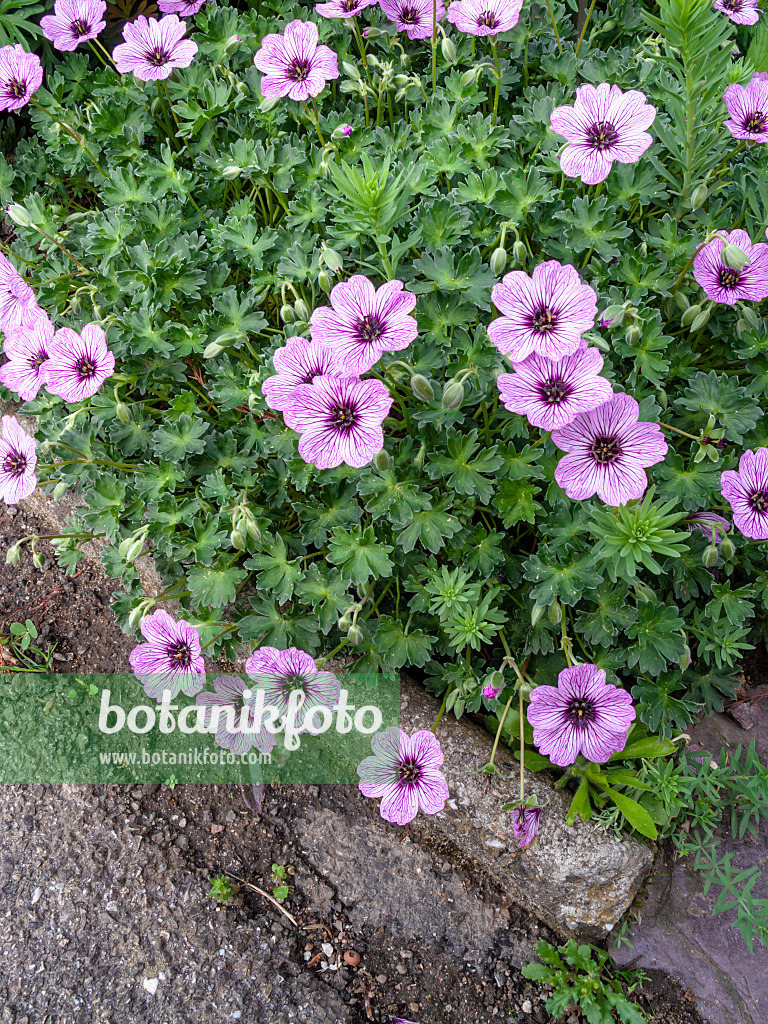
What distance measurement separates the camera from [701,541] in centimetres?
223

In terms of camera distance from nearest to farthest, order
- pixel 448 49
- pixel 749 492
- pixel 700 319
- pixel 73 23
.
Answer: pixel 749 492 → pixel 700 319 → pixel 448 49 → pixel 73 23

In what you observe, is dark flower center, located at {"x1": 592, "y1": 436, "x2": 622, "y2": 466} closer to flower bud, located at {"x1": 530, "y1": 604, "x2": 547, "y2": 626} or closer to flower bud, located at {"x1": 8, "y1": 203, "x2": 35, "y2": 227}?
flower bud, located at {"x1": 530, "y1": 604, "x2": 547, "y2": 626}

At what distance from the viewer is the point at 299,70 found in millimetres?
2496

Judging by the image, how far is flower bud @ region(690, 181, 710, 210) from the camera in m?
2.22

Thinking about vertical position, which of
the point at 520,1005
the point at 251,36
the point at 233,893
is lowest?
the point at 520,1005

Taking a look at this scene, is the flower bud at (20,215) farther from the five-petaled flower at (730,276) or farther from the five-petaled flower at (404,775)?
the five-petaled flower at (730,276)

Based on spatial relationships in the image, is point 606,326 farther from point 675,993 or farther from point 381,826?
point 675,993

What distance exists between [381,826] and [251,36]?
2.82 meters

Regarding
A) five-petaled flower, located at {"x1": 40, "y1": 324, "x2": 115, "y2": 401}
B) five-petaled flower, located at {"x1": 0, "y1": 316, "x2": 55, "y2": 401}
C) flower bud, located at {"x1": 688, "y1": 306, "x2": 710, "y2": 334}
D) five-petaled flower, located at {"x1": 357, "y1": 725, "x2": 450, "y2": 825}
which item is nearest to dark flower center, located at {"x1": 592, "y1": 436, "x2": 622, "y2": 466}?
flower bud, located at {"x1": 688, "y1": 306, "x2": 710, "y2": 334}

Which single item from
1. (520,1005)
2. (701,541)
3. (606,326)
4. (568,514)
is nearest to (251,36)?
(606,326)

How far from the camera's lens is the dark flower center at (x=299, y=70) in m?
2.49

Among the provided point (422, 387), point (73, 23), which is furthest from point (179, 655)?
point (73, 23)

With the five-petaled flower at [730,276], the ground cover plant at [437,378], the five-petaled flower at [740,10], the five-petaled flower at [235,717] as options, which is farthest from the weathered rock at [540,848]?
the five-petaled flower at [740,10]

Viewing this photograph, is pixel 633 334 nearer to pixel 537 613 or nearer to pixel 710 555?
pixel 710 555
